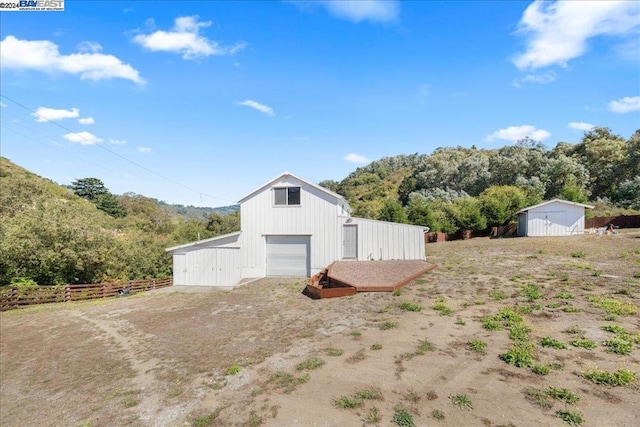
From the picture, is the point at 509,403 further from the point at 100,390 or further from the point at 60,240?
the point at 60,240

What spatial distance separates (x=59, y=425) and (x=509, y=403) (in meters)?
7.38

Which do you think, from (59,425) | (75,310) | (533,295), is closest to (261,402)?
(59,425)

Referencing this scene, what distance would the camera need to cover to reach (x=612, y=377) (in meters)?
4.73

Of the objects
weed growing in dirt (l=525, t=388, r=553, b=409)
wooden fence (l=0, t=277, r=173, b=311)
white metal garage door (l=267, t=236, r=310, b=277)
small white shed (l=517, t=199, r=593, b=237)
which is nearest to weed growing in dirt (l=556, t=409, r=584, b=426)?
weed growing in dirt (l=525, t=388, r=553, b=409)

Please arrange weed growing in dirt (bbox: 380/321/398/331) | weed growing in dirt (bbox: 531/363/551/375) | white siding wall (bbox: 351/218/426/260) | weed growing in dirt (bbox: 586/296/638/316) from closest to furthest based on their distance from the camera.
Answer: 1. weed growing in dirt (bbox: 531/363/551/375)
2. weed growing in dirt (bbox: 586/296/638/316)
3. weed growing in dirt (bbox: 380/321/398/331)
4. white siding wall (bbox: 351/218/426/260)

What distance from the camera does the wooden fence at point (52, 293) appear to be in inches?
587

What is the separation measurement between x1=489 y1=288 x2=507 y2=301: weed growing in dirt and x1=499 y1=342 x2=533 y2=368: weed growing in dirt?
11.2 ft

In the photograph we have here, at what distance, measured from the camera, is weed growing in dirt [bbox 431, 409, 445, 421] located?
4262 mm

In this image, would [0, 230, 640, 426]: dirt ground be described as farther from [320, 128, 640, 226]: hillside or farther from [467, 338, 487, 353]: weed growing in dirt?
[320, 128, 640, 226]: hillside

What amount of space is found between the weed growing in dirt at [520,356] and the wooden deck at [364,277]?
17.2ft

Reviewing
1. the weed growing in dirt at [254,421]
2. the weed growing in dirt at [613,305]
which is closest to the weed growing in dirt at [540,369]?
the weed growing in dirt at [613,305]

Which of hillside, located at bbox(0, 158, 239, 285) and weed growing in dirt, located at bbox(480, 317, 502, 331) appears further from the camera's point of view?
hillside, located at bbox(0, 158, 239, 285)

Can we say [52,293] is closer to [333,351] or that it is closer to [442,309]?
[333,351]

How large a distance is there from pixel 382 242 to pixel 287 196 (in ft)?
18.9
